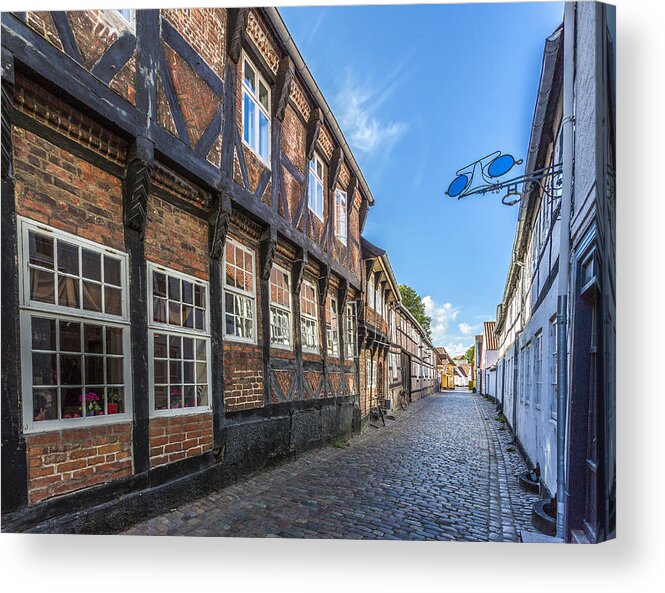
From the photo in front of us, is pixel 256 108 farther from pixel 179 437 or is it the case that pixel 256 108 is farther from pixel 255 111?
pixel 179 437

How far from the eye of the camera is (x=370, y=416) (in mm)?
6430

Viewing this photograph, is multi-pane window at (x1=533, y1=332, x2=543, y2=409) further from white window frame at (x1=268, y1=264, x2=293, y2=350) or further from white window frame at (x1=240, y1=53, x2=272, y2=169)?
white window frame at (x1=240, y1=53, x2=272, y2=169)

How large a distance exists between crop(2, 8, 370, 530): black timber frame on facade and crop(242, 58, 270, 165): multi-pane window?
130 mm

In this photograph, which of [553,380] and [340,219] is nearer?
[553,380]

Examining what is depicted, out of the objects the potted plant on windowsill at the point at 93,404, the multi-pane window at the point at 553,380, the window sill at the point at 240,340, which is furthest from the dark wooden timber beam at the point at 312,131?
the potted plant on windowsill at the point at 93,404

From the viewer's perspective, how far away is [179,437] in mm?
3352

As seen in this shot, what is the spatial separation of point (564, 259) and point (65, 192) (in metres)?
3.54

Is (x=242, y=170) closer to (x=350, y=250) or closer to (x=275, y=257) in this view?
(x=275, y=257)

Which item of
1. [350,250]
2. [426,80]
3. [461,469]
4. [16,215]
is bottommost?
[461,469]

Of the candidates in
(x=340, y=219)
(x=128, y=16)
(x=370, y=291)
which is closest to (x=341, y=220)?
(x=340, y=219)

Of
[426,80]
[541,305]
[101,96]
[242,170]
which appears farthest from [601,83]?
[101,96]

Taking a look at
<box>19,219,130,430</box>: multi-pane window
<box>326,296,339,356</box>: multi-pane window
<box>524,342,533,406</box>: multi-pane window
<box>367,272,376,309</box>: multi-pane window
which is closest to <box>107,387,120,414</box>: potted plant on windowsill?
<box>19,219,130,430</box>: multi-pane window

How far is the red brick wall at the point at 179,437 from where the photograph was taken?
3.15m

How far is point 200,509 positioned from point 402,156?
3353mm
